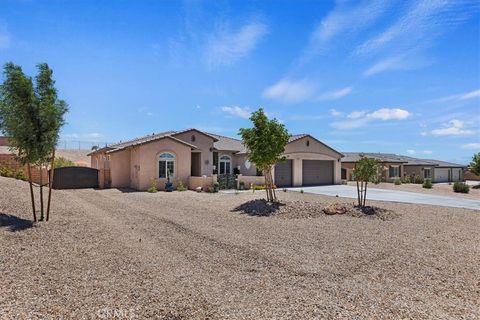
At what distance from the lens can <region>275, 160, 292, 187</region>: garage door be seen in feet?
107

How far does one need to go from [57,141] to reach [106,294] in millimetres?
7968

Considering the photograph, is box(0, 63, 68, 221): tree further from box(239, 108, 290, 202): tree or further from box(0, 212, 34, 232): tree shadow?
box(239, 108, 290, 202): tree

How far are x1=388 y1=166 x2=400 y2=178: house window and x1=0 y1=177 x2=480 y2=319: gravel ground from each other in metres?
36.0

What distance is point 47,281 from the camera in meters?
6.54

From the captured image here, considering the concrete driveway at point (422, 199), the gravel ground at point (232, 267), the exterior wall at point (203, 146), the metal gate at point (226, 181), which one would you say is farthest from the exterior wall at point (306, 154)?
the gravel ground at point (232, 267)

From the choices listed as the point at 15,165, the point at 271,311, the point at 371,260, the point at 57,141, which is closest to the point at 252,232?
the point at 371,260

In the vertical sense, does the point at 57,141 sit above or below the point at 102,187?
above

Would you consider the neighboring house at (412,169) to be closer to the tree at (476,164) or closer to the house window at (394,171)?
the house window at (394,171)

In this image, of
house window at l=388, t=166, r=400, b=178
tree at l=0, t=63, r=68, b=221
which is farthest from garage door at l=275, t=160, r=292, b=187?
tree at l=0, t=63, r=68, b=221

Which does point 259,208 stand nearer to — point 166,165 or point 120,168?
point 166,165

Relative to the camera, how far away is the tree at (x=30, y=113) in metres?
11.3

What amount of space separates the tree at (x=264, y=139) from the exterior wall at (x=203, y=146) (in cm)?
1213

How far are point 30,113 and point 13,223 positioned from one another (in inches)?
141

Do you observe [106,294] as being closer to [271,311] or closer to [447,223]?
[271,311]
